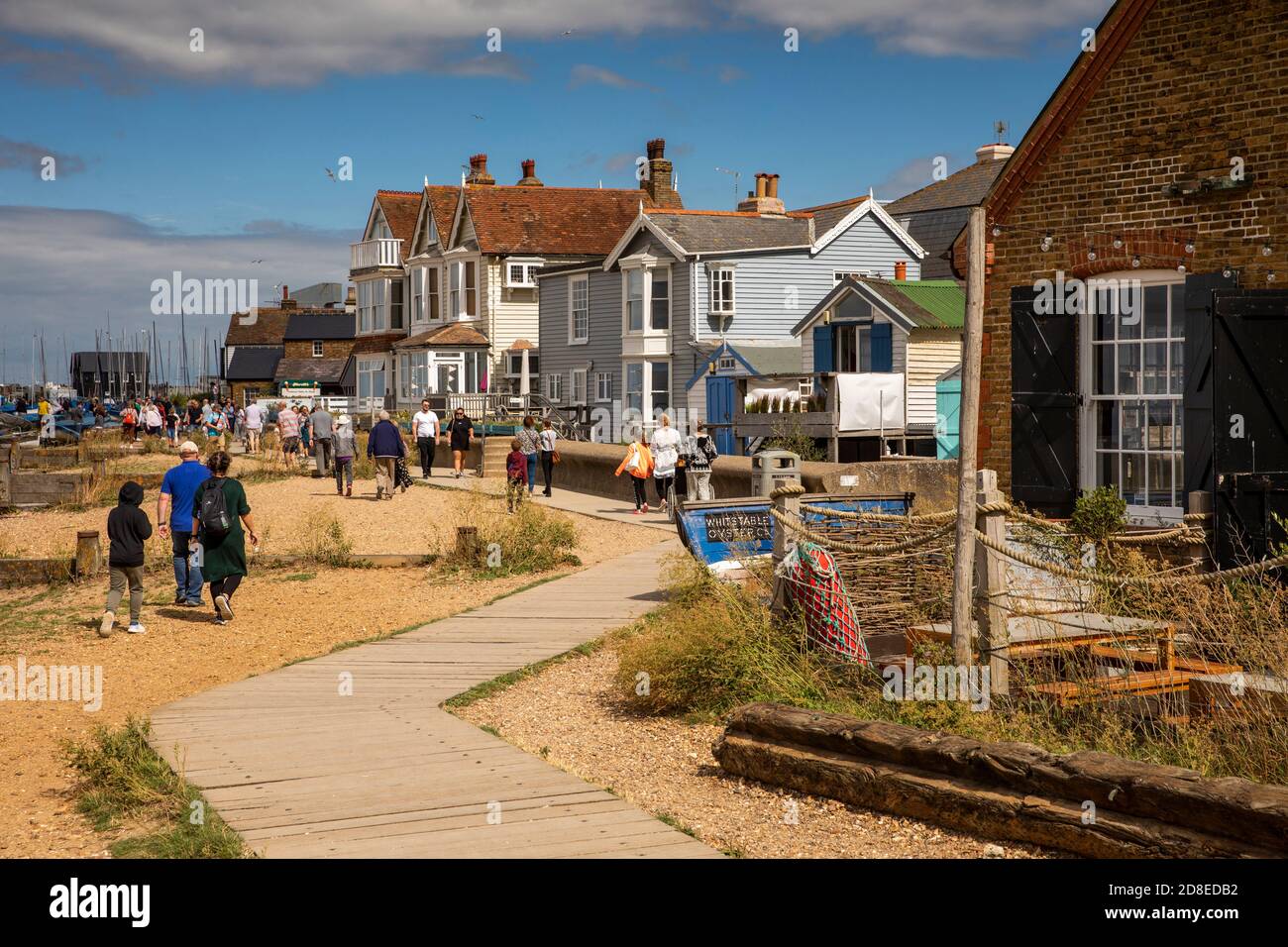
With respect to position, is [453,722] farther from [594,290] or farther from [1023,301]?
[594,290]

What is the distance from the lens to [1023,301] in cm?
1358

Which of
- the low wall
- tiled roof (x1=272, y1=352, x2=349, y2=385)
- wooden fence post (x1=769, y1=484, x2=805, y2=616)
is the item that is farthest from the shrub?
tiled roof (x1=272, y1=352, x2=349, y2=385)

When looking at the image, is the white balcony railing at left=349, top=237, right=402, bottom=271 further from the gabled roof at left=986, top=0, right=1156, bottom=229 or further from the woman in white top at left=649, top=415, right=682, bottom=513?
the gabled roof at left=986, top=0, right=1156, bottom=229

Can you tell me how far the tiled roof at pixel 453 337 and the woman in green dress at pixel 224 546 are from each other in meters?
35.3

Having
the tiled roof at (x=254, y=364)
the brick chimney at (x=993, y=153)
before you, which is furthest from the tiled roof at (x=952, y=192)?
the tiled roof at (x=254, y=364)

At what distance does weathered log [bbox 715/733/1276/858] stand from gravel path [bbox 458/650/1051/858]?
71 millimetres

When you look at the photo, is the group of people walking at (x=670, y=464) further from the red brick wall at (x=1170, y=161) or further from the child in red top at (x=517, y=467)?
the red brick wall at (x=1170, y=161)

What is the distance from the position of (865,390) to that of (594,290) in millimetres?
19079

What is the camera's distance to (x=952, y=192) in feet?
156

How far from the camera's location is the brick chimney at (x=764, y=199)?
46.0 m

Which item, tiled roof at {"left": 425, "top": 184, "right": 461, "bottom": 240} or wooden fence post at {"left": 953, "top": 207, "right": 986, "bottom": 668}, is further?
tiled roof at {"left": 425, "top": 184, "right": 461, "bottom": 240}

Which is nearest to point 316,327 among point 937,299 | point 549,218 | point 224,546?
point 549,218

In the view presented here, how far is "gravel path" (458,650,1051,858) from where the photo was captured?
6797mm

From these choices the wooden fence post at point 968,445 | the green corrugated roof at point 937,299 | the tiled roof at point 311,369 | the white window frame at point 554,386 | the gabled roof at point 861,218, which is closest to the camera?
the wooden fence post at point 968,445
